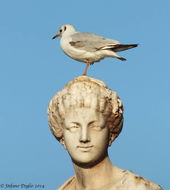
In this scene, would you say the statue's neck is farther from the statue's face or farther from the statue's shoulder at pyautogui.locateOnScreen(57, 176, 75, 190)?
the statue's shoulder at pyautogui.locateOnScreen(57, 176, 75, 190)

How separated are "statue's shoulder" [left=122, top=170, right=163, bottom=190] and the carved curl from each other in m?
0.51

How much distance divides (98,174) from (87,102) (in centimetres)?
A: 92

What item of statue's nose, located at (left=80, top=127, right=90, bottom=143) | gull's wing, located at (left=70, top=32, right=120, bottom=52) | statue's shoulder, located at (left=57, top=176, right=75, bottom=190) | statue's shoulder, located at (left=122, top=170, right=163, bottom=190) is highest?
gull's wing, located at (left=70, top=32, right=120, bottom=52)

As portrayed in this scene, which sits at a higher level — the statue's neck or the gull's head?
the gull's head

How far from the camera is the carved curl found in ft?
20.2

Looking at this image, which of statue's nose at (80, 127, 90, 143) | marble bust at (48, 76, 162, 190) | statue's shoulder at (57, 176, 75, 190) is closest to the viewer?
statue's nose at (80, 127, 90, 143)

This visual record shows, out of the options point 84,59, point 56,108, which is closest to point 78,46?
point 84,59

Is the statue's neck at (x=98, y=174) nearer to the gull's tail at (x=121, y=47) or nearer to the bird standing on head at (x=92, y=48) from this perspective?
the bird standing on head at (x=92, y=48)

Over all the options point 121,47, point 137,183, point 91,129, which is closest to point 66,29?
point 121,47

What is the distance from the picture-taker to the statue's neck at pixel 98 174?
629 centimetres

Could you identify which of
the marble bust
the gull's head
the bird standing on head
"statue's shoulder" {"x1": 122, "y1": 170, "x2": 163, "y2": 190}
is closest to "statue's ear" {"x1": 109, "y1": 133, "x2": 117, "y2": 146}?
the marble bust

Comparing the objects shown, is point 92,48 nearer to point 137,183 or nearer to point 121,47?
point 121,47

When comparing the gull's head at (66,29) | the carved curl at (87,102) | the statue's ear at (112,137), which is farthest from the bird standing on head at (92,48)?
the gull's head at (66,29)

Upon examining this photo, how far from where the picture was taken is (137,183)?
6.11m
